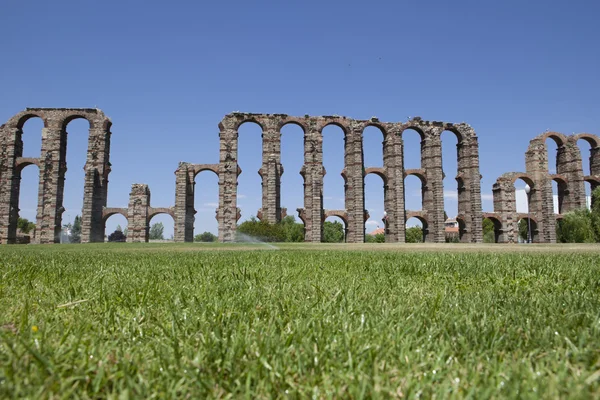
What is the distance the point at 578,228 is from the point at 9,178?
45.5 metres

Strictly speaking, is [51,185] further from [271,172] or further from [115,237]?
[271,172]

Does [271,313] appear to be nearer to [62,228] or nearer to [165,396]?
[165,396]

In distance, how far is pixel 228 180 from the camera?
32625 millimetres

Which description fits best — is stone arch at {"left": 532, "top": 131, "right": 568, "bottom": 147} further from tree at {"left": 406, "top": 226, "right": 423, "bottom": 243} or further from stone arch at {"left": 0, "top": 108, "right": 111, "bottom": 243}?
stone arch at {"left": 0, "top": 108, "right": 111, "bottom": 243}

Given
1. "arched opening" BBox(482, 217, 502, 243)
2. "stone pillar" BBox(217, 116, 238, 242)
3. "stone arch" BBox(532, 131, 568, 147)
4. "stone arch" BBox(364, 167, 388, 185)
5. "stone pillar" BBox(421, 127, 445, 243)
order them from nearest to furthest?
1. "stone pillar" BBox(217, 116, 238, 242)
2. "stone pillar" BBox(421, 127, 445, 243)
3. "stone arch" BBox(364, 167, 388, 185)
4. "arched opening" BBox(482, 217, 502, 243)
5. "stone arch" BBox(532, 131, 568, 147)

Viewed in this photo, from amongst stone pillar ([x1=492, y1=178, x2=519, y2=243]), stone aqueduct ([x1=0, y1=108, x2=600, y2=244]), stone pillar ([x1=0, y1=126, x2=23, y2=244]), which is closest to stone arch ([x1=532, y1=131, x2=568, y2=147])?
stone aqueduct ([x1=0, y1=108, x2=600, y2=244])

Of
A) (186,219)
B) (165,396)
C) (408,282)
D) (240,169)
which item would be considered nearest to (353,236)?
(240,169)

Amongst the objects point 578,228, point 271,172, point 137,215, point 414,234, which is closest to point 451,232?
point 414,234

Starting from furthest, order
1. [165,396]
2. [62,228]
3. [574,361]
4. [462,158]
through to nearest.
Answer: [462,158] < [62,228] < [574,361] < [165,396]

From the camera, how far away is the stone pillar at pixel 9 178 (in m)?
32.0

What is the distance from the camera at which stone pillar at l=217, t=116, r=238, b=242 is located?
32.0 m

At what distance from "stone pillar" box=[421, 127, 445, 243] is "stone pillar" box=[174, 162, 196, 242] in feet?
66.5

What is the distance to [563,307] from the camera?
7.37 feet

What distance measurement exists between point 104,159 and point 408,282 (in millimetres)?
34488
